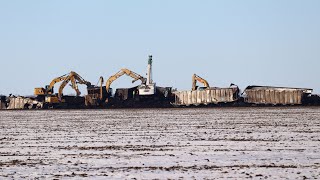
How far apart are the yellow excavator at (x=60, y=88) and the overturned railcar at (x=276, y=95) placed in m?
A: 18.1

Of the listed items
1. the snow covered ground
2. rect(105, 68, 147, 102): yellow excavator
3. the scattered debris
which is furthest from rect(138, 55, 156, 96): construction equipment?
the snow covered ground

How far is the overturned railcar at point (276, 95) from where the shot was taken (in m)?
57.9

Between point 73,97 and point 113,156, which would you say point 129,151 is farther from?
point 73,97

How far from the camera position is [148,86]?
63375mm

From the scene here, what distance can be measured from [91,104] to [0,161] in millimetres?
50442

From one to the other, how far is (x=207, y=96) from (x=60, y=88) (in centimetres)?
1561

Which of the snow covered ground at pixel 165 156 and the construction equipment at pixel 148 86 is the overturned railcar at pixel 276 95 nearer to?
the construction equipment at pixel 148 86

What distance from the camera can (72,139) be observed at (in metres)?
20.7

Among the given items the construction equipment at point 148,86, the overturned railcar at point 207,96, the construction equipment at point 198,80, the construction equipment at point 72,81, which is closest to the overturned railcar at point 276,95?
the overturned railcar at point 207,96

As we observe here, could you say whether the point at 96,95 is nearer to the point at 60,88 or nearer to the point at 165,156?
the point at 60,88

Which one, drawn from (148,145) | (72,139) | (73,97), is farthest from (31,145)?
(73,97)

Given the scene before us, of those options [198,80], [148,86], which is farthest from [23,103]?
[198,80]

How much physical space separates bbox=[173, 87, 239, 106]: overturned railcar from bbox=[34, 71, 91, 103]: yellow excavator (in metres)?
10.6

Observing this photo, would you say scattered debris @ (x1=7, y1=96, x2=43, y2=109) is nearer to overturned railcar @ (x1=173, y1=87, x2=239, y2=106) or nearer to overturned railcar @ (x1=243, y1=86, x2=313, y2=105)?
overturned railcar @ (x1=173, y1=87, x2=239, y2=106)
